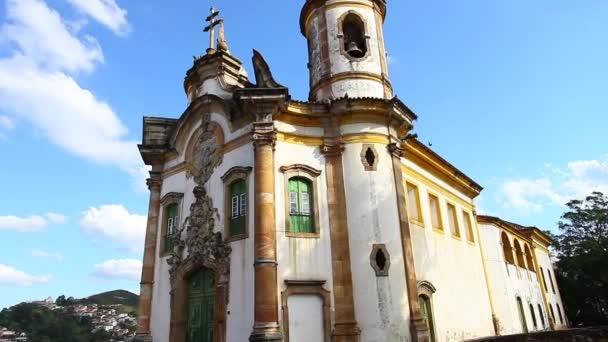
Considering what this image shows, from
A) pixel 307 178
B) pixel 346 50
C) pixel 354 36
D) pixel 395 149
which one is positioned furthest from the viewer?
pixel 354 36

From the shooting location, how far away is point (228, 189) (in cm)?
1375

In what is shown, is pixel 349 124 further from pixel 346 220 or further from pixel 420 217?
pixel 420 217

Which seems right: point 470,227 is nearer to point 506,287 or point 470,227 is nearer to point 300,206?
point 506,287

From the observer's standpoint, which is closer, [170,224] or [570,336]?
[570,336]

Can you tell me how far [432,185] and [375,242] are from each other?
253 inches

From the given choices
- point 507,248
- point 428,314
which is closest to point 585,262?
point 507,248

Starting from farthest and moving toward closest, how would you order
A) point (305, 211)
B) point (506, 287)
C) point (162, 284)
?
point (506, 287) < point (162, 284) < point (305, 211)

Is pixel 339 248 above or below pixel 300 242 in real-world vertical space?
below

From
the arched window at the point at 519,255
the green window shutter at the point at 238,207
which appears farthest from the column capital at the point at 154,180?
the arched window at the point at 519,255

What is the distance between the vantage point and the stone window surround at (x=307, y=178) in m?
12.6

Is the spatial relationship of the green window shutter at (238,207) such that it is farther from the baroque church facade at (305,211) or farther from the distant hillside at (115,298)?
the distant hillside at (115,298)

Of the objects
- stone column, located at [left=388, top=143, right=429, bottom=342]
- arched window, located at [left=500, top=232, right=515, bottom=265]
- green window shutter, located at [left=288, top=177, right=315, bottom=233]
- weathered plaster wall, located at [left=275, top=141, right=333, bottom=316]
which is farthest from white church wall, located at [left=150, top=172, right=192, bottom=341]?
arched window, located at [left=500, top=232, right=515, bottom=265]

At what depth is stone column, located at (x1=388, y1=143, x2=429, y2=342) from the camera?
A: 12.1 m

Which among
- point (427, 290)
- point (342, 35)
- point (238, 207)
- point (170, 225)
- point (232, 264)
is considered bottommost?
point (427, 290)
